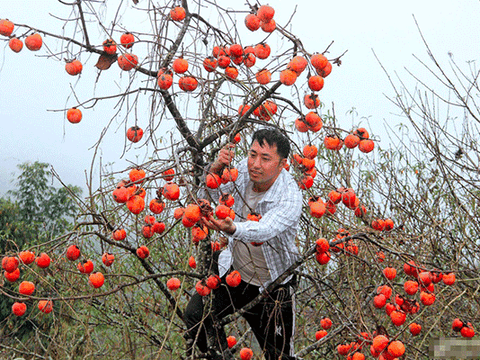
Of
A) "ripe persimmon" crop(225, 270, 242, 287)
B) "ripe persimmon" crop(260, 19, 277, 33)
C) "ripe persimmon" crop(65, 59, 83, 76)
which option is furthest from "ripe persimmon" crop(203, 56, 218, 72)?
"ripe persimmon" crop(225, 270, 242, 287)

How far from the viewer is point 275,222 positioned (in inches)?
85.7

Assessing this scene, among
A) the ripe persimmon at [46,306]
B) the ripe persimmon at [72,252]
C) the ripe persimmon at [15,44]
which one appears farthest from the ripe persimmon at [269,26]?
the ripe persimmon at [46,306]

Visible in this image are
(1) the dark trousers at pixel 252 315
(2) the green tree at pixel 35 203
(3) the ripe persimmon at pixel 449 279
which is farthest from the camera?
(2) the green tree at pixel 35 203

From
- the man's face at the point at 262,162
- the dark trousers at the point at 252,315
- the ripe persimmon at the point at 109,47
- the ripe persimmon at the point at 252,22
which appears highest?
the ripe persimmon at the point at 252,22

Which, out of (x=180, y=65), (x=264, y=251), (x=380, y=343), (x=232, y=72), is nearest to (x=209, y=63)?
(x=232, y=72)

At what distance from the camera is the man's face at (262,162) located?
94.0 inches

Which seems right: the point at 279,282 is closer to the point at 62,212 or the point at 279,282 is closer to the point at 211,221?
the point at 211,221

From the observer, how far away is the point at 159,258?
15.2ft

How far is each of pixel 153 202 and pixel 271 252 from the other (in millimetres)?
769

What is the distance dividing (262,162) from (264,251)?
44 cm

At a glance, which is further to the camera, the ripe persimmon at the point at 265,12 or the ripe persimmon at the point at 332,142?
the ripe persimmon at the point at 332,142

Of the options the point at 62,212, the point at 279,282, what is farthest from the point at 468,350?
the point at 62,212

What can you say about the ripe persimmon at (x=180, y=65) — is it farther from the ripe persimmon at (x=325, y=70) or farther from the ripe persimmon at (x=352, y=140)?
the ripe persimmon at (x=352, y=140)

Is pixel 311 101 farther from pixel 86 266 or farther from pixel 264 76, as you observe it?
pixel 86 266
